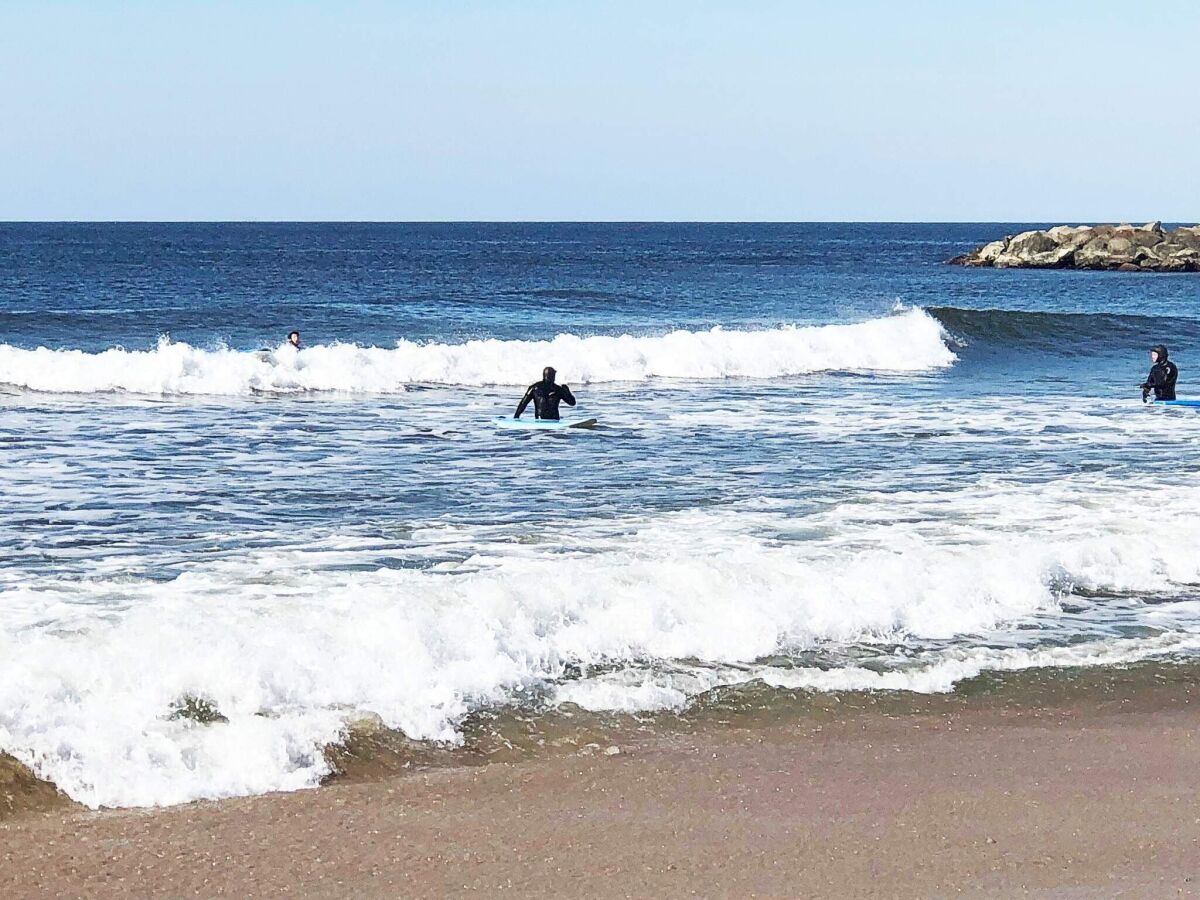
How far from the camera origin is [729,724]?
7.11 metres

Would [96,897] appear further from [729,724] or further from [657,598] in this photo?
[657,598]

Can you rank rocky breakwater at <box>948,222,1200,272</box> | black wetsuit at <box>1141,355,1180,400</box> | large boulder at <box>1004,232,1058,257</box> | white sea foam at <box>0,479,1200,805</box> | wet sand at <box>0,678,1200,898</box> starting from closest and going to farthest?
wet sand at <box>0,678,1200,898</box>
white sea foam at <box>0,479,1200,805</box>
black wetsuit at <box>1141,355,1180,400</box>
rocky breakwater at <box>948,222,1200,272</box>
large boulder at <box>1004,232,1058,257</box>

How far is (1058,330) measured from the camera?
37875mm

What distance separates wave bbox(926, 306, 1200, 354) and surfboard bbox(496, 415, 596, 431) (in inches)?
779

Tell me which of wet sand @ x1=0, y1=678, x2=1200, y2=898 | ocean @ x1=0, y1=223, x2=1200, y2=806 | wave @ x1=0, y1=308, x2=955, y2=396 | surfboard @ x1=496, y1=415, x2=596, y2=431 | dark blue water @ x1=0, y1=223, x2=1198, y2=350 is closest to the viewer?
wet sand @ x1=0, y1=678, x2=1200, y2=898

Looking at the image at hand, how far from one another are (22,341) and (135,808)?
28.3 meters

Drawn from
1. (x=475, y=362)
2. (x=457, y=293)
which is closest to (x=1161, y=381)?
(x=475, y=362)

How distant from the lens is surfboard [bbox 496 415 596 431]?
18.3 meters

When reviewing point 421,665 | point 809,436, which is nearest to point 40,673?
point 421,665

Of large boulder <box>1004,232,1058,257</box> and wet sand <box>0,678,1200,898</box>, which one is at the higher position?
large boulder <box>1004,232,1058,257</box>

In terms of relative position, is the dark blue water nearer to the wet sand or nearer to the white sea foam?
the white sea foam

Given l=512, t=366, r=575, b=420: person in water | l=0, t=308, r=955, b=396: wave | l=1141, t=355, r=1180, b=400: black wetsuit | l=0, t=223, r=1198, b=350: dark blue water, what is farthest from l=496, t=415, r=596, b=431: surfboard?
l=0, t=223, r=1198, b=350: dark blue water

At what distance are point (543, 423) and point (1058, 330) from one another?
78.8 ft

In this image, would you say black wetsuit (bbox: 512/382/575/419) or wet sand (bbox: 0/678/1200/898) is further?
black wetsuit (bbox: 512/382/575/419)
